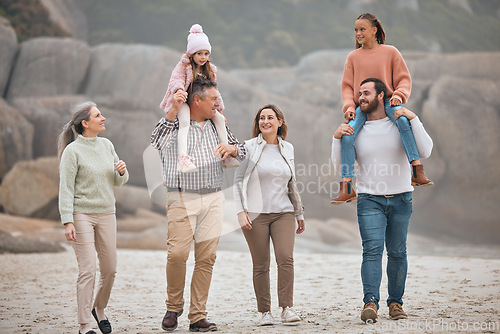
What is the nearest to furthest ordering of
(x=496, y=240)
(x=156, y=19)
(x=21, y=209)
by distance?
(x=21, y=209) → (x=496, y=240) → (x=156, y=19)

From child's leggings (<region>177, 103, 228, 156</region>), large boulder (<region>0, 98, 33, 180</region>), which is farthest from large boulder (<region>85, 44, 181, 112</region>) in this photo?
child's leggings (<region>177, 103, 228, 156</region>)

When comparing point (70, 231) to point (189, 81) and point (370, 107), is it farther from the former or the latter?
point (370, 107)

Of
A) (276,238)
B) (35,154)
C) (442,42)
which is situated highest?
(442,42)

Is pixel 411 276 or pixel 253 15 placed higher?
pixel 253 15

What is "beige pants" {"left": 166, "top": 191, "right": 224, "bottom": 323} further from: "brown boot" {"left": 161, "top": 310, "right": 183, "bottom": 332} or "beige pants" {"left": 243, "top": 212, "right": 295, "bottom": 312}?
"beige pants" {"left": 243, "top": 212, "right": 295, "bottom": 312}

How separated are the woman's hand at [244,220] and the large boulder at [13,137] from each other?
11.8 meters

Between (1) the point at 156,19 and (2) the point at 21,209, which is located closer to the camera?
(2) the point at 21,209

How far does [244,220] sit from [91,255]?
3.56ft

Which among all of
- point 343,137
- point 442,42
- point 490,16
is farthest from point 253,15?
point 343,137

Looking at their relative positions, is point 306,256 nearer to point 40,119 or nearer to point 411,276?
point 411,276

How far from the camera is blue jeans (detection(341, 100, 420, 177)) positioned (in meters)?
4.12

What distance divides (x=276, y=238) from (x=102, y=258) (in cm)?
124

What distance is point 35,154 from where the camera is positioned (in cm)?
1498

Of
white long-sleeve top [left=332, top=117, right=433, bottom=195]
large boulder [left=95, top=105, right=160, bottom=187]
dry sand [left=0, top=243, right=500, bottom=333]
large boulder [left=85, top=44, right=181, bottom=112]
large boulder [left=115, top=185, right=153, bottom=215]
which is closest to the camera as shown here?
white long-sleeve top [left=332, top=117, right=433, bottom=195]
